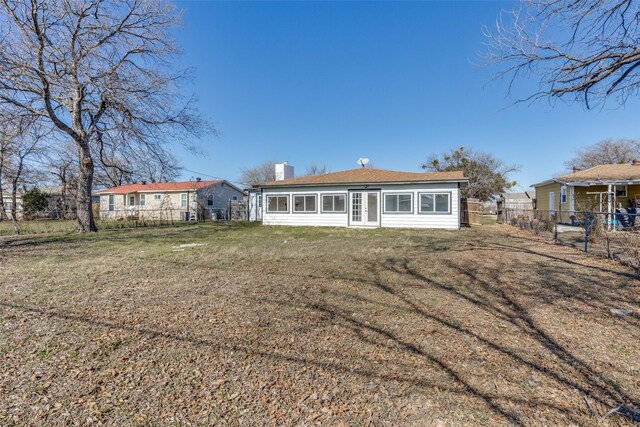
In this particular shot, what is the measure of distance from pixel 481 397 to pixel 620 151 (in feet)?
154

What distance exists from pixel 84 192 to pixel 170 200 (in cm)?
1288

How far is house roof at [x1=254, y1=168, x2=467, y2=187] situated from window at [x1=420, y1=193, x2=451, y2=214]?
2.72 feet

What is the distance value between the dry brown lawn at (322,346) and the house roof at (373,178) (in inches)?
347

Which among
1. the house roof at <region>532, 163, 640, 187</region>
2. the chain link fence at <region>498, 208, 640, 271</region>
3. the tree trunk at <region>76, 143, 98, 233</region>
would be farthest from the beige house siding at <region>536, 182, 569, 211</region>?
the tree trunk at <region>76, 143, 98, 233</region>

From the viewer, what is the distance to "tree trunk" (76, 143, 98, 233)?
13555 millimetres

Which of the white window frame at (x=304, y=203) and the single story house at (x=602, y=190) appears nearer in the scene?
the single story house at (x=602, y=190)

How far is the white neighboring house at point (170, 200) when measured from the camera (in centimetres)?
2523

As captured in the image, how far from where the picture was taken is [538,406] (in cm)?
207

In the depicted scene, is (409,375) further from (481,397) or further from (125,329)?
(125,329)

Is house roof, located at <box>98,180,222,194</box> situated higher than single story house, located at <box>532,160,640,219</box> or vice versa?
house roof, located at <box>98,180,222,194</box>

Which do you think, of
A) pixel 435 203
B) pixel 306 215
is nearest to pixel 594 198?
pixel 435 203

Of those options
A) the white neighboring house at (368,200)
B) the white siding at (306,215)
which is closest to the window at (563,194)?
the white neighboring house at (368,200)

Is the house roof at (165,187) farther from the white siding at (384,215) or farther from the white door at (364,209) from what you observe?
the white door at (364,209)

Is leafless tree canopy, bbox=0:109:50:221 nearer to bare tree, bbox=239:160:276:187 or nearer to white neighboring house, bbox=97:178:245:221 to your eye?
white neighboring house, bbox=97:178:245:221
